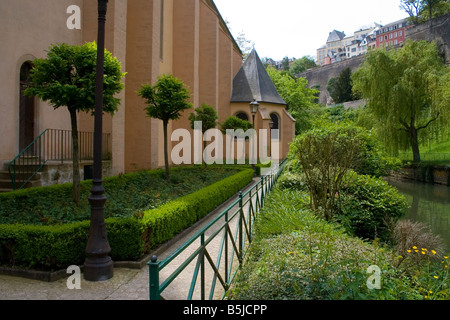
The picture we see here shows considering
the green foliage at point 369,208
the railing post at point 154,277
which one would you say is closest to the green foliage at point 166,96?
the green foliage at point 369,208

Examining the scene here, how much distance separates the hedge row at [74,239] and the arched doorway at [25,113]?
6.45 m

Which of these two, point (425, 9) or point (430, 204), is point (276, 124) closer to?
point (430, 204)

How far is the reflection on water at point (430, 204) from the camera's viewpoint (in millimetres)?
13039

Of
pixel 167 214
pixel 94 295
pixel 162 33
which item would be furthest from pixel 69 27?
pixel 94 295

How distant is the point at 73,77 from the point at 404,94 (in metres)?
23.6

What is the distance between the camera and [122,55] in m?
12.6

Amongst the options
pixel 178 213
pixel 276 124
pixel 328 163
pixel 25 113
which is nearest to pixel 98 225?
pixel 178 213

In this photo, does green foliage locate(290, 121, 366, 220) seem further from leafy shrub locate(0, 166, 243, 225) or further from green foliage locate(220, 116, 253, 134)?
green foliage locate(220, 116, 253, 134)

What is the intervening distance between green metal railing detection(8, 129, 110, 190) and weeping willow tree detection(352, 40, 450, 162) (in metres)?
20.5

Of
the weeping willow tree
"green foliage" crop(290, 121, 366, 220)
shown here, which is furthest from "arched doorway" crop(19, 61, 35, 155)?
the weeping willow tree

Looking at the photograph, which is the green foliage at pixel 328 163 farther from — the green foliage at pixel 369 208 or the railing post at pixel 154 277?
the railing post at pixel 154 277

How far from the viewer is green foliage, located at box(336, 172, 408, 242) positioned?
28.1 ft

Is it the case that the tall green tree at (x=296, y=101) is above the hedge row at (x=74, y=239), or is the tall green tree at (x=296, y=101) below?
above
